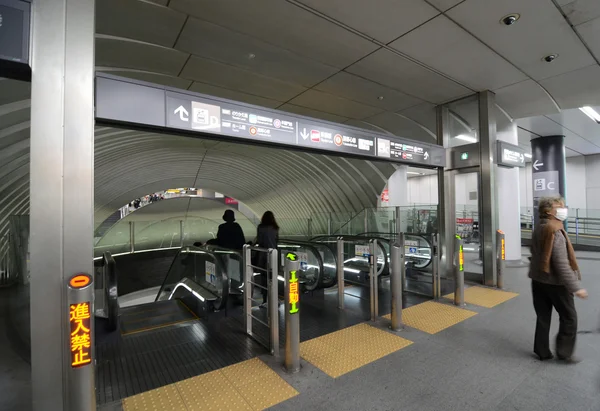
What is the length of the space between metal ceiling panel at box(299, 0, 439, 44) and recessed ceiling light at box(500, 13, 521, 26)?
36.0 inches

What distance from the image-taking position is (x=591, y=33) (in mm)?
4496

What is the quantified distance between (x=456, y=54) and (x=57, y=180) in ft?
17.8

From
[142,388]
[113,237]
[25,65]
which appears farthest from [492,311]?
[113,237]

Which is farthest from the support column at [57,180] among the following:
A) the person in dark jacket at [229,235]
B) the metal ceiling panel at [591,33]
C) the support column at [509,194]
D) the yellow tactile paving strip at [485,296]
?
the support column at [509,194]

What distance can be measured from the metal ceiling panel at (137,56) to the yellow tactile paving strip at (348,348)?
4.64 meters

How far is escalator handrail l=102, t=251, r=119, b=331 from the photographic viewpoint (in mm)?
4094

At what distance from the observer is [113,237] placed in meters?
10.3

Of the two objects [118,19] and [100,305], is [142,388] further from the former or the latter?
[118,19]

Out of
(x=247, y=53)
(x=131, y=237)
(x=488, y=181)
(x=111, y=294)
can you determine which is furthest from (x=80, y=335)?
(x=131, y=237)

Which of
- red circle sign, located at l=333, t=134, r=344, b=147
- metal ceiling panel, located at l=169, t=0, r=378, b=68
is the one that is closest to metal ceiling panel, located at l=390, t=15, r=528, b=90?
metal ceiling panel, located at l=169, t=0, r=378, b=68

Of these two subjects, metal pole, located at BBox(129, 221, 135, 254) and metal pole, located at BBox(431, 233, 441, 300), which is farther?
metal pole, located at BBox(129, 221, 135, 254)

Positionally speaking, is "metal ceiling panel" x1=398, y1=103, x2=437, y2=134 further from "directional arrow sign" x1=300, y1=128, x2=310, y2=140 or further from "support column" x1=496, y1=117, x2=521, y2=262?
"directional arrow sign" x1=300, y1=128, x2=310, y2=140

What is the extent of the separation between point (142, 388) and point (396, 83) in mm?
6057

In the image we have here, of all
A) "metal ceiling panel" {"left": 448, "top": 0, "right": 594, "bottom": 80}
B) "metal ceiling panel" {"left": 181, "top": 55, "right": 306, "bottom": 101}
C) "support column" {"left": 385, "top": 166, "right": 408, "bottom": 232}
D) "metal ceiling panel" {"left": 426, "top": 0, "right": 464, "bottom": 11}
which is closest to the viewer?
"metal ceiling panel" {"left": 426, "top": 0, "right": 464, "bottom": 11}
